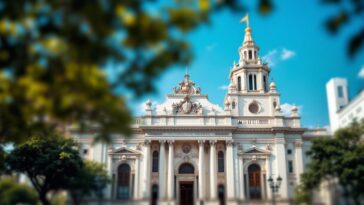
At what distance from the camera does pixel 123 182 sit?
40.3 meters

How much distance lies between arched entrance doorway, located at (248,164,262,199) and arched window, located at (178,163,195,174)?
6.30 m

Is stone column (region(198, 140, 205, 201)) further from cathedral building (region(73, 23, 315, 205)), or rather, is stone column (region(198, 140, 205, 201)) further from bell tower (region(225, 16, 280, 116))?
bell tower (region(225, 16, 280, 116))

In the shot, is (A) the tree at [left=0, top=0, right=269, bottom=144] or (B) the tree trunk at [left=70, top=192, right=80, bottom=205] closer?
(A) the tree at [left=0, top=0, right=269, bottom=144]

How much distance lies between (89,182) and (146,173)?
7.24 metres

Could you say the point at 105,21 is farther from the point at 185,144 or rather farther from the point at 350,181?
the point at 185,144

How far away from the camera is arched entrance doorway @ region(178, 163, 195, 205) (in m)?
40.9

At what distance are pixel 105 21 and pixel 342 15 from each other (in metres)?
5.59

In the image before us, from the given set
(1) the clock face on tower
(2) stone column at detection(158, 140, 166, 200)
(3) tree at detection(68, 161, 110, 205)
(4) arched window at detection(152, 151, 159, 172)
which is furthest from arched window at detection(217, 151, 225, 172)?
(3) tree at detection(68, 161, 110, 205)

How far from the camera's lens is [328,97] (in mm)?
40562

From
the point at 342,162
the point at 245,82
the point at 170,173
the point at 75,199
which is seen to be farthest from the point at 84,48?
the point at 245,82

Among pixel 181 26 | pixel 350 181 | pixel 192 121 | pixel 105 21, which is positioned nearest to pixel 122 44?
pixel 105 21

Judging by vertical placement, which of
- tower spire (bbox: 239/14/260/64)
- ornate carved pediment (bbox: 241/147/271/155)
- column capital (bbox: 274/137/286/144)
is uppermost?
tower spire (bbox: 239/14/260/64)

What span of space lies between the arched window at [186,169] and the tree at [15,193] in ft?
49.7

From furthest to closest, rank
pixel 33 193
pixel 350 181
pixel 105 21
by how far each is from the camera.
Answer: pixel 33 193 < pixel 350 181 < pixel 105 21
